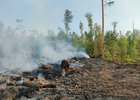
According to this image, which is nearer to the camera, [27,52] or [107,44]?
[27,52]

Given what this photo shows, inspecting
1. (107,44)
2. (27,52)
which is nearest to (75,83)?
(27,52)

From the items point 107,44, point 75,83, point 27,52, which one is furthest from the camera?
point 107,44

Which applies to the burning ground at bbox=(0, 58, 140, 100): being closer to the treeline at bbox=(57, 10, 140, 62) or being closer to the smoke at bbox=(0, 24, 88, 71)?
the smoke at bbox=(0, 24, 88, 71)

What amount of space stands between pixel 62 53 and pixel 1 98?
577 inches

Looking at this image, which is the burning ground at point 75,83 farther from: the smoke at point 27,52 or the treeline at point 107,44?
the treeline at point 107,44

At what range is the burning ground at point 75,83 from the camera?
1750 centimetres

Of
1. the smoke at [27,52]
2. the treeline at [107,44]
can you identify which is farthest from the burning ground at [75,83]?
the treeline at [107,44]

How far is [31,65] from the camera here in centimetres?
2534

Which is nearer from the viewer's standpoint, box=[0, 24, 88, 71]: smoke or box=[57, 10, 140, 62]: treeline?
box=[0, 24, 88, 71]: smoke

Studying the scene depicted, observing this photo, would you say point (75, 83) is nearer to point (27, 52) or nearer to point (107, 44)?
point (27, 52)

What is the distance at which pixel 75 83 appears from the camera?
1972 cm

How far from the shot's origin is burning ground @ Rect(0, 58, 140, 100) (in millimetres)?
17500

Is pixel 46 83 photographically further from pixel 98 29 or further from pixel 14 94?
pixel 98 29

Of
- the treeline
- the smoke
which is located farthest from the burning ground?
the treeline
